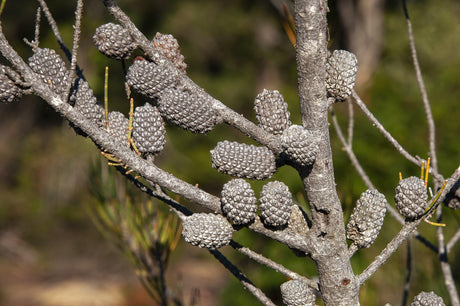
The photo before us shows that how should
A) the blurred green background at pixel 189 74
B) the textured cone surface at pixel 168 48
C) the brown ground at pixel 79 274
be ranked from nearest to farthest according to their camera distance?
the textured cone surface at pixel 168 48 → the brown ground at pixel 79 274 → the blurred green background at pixel 189 74

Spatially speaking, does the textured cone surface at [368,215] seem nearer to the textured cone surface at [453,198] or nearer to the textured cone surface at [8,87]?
the textured cone surface at [453,198]

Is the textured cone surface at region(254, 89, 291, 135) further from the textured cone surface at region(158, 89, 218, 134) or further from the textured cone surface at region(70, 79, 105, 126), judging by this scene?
the textured cone surface at region(70, 79, 105, 126)

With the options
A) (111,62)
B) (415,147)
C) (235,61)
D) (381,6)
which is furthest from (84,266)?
(381,6)

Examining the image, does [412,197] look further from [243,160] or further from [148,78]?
[148,78]

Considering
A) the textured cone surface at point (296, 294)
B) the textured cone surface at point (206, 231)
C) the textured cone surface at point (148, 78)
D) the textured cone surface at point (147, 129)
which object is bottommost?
the textured cone surface at point (296, 294)

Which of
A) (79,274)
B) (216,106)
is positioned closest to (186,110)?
(216,106)

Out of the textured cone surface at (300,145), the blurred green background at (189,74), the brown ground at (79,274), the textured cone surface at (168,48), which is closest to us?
the textured cone surface at (300,145)

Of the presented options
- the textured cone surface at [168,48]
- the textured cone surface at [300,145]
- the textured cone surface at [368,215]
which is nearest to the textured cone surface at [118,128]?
the textured cone surface at [168,48]
